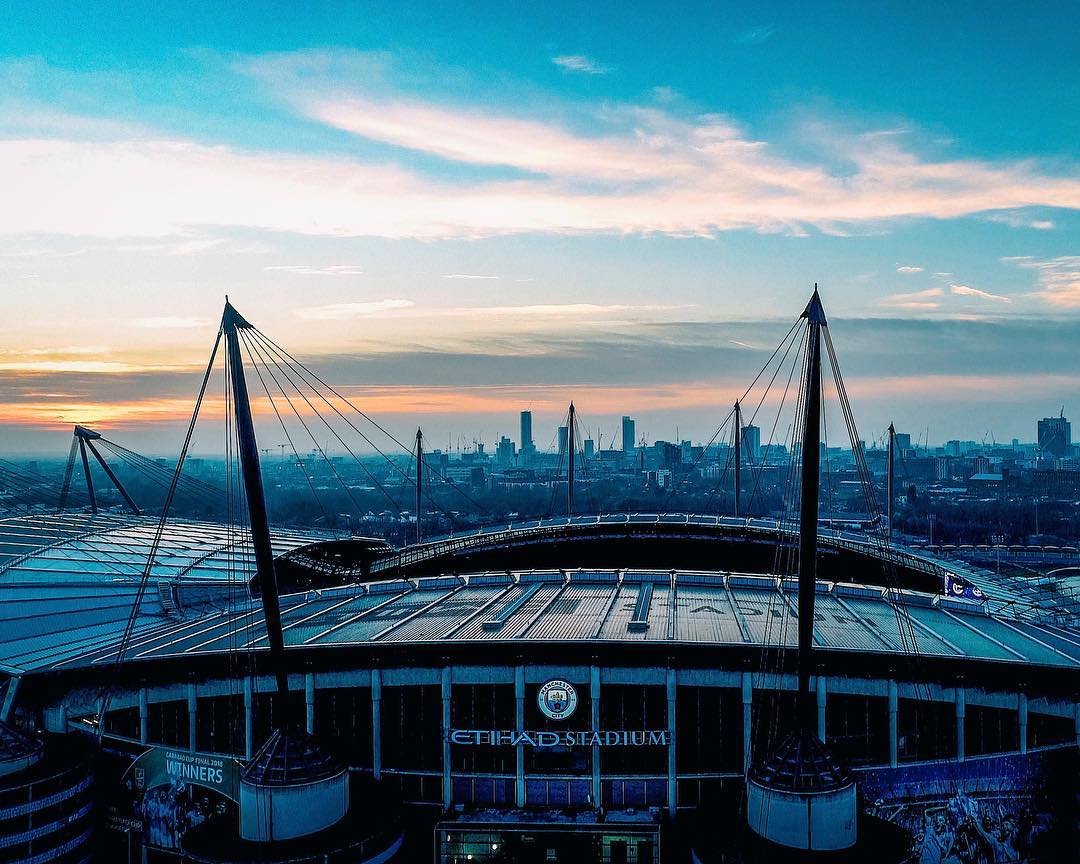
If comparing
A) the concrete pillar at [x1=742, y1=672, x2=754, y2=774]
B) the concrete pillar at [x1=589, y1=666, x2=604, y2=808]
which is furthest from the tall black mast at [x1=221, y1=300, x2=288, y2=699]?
the concrete pillar at [x1=742, y1=672, x2=754, y2=774]

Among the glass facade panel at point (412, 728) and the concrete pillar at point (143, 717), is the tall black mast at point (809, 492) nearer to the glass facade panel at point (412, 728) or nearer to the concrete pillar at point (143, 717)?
the glass facade panel at point (412, 728)

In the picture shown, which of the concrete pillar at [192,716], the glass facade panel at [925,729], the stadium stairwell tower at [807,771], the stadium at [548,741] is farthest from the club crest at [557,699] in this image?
the concrete pillar at [192,716]

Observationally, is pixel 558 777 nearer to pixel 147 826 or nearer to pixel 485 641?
pixel 485 641

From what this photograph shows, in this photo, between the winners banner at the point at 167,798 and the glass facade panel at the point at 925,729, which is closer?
the glass facade panel at the point at 925,729

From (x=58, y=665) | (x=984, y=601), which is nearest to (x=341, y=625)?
(x=58, y=665)

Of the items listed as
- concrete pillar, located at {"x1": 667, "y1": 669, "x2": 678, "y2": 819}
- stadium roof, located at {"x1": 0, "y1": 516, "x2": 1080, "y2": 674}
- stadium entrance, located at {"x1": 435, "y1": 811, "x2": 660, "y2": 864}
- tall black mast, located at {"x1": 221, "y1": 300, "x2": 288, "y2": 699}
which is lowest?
stadium entrance, located at {"x1": 435, "y1": 811, "x2": 660, "y2": 864}

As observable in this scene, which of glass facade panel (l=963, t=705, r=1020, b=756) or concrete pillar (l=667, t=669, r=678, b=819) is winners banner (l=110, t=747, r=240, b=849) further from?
glass facade panel (l=963, t=705, r=1020, b=756)
